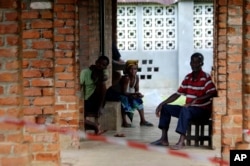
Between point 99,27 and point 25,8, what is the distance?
5.96m

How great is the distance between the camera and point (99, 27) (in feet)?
39.9

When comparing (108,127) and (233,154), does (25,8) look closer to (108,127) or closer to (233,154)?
(233,154)

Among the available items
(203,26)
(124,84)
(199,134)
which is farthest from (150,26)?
(199,134)

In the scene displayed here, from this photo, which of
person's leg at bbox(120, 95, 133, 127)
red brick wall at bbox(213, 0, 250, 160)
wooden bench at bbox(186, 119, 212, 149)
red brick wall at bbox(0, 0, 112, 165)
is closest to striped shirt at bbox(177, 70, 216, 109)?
wooden bench at bbox(186, 119, 212, 149)

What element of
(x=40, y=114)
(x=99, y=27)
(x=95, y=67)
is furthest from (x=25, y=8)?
(x=99, y=27)

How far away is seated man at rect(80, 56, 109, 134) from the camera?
9648 millimetres

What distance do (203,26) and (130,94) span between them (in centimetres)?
752

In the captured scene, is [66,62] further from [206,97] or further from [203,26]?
[203,26]

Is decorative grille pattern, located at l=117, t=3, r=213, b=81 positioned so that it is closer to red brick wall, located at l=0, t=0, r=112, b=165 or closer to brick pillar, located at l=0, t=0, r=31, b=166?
red brick wall, located at l=0, t=0, r=112, b=165

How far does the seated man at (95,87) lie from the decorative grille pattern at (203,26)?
8.38 m

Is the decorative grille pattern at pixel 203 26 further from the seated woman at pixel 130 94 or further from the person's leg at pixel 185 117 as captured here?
the person's leg at pixel 185 117

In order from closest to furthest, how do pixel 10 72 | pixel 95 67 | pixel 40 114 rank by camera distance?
pixel 10 72 < pixel 40 114 < pixel 95 67

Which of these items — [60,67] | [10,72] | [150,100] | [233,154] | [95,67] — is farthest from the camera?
[150,100]

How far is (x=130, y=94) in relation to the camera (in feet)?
35.6
